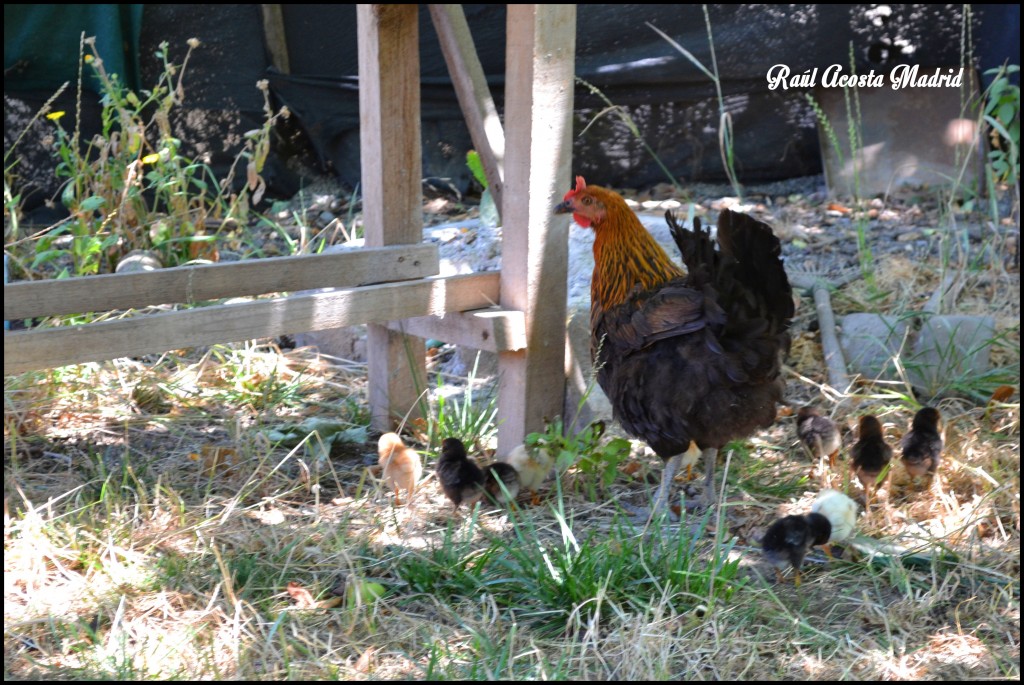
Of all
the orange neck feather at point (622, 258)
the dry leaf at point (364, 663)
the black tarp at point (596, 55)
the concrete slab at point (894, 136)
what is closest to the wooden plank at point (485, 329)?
the orange neck feather at point (622, 258)

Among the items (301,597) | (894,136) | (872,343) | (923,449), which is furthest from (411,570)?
(894,136)

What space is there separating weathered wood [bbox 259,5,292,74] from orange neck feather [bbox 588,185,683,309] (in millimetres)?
A: 3637

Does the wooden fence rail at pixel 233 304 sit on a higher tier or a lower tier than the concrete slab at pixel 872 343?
higher

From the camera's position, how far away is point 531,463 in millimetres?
3498

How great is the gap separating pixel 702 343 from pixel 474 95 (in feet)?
4.69

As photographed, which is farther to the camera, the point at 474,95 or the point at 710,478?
the point at 474,95

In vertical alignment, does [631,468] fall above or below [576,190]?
below

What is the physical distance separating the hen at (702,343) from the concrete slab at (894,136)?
372 centimetres

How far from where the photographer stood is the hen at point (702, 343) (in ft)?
10.5

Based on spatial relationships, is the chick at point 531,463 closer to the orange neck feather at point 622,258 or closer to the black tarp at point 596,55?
the orange neck feather at point 622,258

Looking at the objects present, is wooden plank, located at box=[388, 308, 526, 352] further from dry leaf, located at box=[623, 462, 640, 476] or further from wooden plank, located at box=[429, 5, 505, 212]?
dry leaf, located at box=[623, 462, 640, 476]

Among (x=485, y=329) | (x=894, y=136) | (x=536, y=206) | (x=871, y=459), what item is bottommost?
(x=871, y=459)

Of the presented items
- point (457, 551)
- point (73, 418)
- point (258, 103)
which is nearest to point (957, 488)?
point (457, 551)

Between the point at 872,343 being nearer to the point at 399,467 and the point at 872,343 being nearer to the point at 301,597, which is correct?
the point at 399,467
